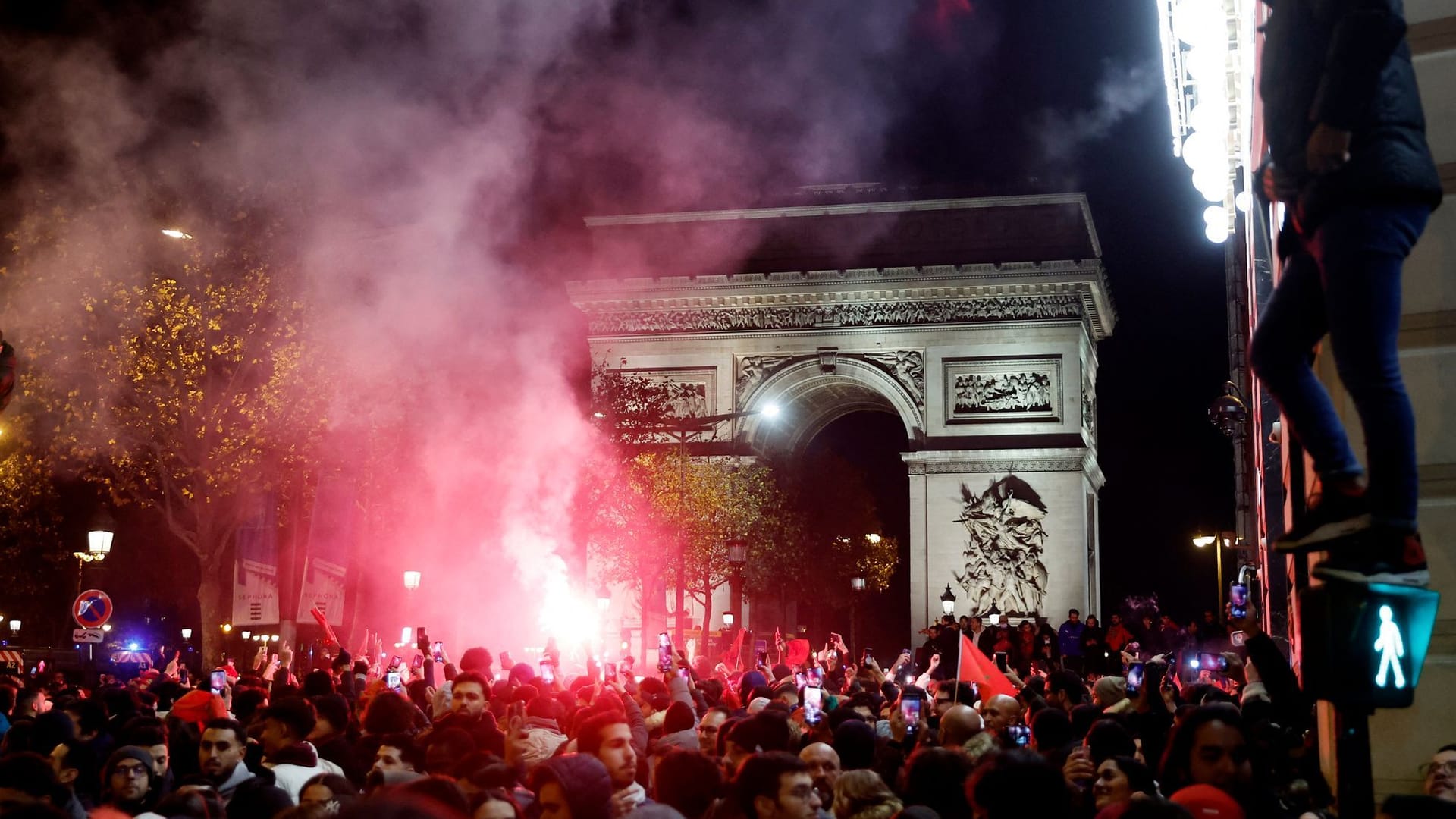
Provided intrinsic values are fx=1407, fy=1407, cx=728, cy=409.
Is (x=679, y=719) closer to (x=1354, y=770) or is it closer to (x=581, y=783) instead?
(x=581, y=783)

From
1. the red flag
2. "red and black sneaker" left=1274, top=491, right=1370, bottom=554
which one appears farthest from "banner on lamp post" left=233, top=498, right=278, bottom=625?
"red and black sneaker" left=1274, top=491, right=1370, bottom=554

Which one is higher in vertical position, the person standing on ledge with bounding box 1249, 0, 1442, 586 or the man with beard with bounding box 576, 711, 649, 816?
the person standing on ledge with bounding box 1249, 0, 1442, 586

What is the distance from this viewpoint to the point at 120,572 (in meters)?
40.9

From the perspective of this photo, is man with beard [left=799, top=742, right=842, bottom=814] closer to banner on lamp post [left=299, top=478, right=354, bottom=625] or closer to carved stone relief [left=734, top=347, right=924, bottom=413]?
banner on lamp post [left=299, top=478, right=354, bottom=625]

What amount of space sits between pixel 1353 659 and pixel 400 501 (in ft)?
115

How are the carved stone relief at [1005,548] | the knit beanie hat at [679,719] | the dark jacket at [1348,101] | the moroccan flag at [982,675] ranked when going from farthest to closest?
1. the carved stone relief at [1005,548]
2. the moroccan flag at [982,675]
3. the knit beanie hat at [679,719]
4. the dark jacket at [1348,101]

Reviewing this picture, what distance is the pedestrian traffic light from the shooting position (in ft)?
10.1

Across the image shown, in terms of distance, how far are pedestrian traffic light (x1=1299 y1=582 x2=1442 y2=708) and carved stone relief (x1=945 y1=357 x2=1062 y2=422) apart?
39003 millimetres

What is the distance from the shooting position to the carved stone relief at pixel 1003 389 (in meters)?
41.5

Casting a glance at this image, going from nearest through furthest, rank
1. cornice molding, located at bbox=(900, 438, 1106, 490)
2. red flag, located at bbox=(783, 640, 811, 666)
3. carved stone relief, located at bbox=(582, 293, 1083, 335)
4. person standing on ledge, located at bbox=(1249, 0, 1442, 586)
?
1. person standing on ledge, located at bbox=(1249, 0, 1442, 586)
2. red flag, located at bbox=(783, 640, 811, 666)
3. cornice molding, located at bbox=(900, 438, 1106, 490)
4. carved stone relief, located at bbox=(582, 293, 1083, 335)

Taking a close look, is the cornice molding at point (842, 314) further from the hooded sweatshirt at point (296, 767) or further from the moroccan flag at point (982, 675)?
the hooded sweatshirt at point (296, 767)

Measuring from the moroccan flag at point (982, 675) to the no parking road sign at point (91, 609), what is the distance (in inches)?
487

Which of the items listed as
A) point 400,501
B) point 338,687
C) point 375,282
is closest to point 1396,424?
point 338,687

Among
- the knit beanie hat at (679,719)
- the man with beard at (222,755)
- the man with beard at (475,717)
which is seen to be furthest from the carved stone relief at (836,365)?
the man with beard at (222,755)
